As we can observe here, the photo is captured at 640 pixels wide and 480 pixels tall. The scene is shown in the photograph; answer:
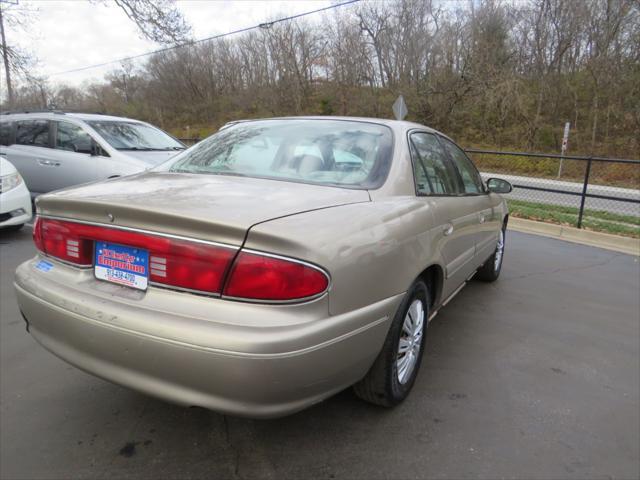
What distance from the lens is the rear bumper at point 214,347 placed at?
162 cm

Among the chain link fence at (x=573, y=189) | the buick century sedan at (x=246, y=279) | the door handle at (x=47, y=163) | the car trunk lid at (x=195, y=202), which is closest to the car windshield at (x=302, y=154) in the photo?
the buick century sedan at (x=246, y=279)

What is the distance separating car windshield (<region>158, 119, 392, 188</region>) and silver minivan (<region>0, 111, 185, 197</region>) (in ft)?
13.2

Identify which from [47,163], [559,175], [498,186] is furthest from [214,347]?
[559,175]

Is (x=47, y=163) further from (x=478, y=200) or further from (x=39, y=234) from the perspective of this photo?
(x=478, y=200)

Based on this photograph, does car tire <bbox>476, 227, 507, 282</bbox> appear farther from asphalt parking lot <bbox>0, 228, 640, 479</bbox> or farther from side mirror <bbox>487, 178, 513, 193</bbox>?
asphalt parking lot <bbox>0, 228, 640, 479</bbox>

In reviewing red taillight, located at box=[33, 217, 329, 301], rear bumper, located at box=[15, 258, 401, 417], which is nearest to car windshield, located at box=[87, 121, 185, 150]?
rear bumper, located at box=[15, 258, 401, 417]

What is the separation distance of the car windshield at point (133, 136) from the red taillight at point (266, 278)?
606 cm

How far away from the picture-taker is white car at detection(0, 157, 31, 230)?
18.1 ft

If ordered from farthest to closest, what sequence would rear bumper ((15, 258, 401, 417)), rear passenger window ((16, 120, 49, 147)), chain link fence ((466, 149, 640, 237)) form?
1. chain link fence ((466, 149, 640, 237))
2. rear passenger window ((16, 120, 49, 147))
3. rear bumper ((15, 258, 401, 417))

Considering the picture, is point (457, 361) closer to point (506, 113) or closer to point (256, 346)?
point (256, 346)

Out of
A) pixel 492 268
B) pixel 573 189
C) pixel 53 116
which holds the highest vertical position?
pixel 53 116

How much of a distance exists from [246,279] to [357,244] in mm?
498

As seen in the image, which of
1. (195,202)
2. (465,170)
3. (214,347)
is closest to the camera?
(214,347)

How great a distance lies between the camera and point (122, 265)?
1.89m
